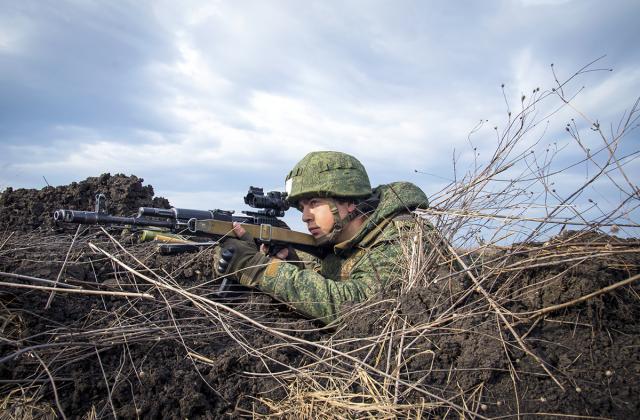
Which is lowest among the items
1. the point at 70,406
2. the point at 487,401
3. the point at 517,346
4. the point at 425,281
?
the point at 70,406

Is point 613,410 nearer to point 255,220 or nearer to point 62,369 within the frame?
point 62,369

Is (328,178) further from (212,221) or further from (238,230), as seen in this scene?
A: (212,221)

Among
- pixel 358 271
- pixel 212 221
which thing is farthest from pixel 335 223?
pixel 212 221

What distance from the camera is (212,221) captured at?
3756mm

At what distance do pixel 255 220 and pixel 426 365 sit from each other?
2481 millimetres

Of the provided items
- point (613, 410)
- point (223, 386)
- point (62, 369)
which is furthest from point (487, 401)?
point (62, 369)

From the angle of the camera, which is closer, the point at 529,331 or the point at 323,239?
the point at 529,331

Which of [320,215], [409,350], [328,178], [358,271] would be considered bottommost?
[409,350]

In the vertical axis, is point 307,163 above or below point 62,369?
above

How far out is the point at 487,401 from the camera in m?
2.08

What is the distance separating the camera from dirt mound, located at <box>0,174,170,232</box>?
7.44 metres

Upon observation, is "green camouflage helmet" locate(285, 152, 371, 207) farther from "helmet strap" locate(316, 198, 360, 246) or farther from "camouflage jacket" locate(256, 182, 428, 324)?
"camouflage jacket" locate(256, 182, 428, 324)

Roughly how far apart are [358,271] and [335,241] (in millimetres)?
564

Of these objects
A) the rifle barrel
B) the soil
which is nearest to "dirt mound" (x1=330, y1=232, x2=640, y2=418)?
the soil
